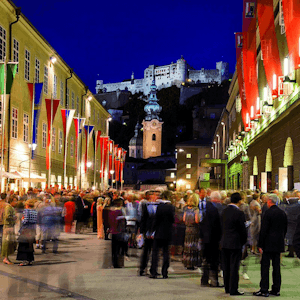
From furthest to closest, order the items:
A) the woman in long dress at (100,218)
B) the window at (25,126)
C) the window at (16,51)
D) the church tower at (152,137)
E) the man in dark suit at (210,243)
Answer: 1. the church tower at (152,137)
2. the window at (25,126)
3. the window at (16,51)
4. the woman in long dress at (100,218)
5. the man in dark suit at (210,243)

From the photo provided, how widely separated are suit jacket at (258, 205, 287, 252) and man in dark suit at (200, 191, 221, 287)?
122 cm

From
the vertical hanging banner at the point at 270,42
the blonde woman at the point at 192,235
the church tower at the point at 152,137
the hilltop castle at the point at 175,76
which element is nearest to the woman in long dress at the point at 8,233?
the blonde woman at the point at 192,235

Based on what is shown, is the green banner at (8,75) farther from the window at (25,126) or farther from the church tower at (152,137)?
the church tower at (152,137)

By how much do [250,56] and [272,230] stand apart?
19.3 meters

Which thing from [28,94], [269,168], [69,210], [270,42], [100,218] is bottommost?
[100,218]

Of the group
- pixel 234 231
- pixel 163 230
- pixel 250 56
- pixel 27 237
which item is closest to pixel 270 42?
pixel 250 56

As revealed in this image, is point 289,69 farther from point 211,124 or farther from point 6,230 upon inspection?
point 211,124

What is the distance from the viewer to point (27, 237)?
12.5m

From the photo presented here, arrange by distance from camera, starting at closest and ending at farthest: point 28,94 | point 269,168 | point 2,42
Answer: point 269,168
point 2,42
point 28,94

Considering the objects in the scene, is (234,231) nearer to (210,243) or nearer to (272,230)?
(272,230)

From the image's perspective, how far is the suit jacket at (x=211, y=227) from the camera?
32.8ft

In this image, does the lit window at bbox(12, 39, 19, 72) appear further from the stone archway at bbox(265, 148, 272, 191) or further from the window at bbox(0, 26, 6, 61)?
the stone archway at bbox(265, 148, 272, 191)

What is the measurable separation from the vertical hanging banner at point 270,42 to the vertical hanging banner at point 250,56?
5.30 meters

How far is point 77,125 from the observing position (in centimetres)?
3584
